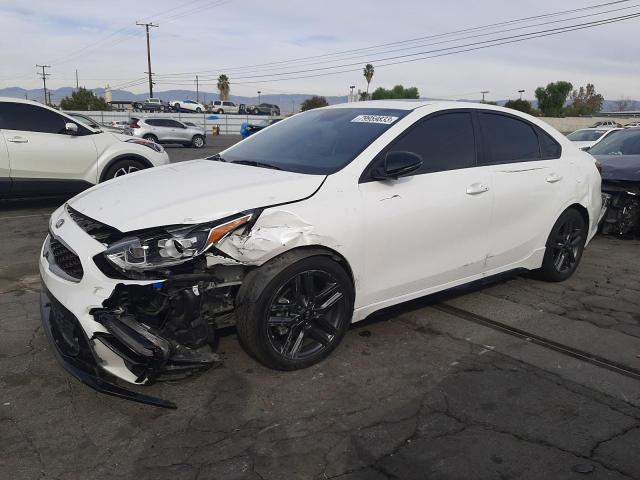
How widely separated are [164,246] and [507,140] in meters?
3.06

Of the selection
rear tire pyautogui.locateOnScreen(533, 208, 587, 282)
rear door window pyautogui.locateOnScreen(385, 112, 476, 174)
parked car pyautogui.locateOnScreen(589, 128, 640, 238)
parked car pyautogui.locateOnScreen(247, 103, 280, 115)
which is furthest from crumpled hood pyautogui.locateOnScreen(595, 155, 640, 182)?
parked car pyautogui.locateOnScreen(247, 103, 280, 115)

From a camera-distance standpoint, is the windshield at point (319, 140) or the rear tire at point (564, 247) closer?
the windshield at point (319, 140)

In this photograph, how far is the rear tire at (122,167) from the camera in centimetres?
889

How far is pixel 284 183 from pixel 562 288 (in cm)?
325

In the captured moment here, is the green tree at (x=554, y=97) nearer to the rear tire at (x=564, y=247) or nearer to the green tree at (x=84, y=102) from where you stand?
the green tree at (x=84, y=102)

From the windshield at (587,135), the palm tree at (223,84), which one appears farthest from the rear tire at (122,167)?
the palm tree at (223,84)

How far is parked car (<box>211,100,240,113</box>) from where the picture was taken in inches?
2717

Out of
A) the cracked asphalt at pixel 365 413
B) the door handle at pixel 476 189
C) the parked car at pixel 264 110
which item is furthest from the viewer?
the parked car at pixel 264 110

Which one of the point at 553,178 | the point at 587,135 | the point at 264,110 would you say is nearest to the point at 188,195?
the point at 553,178

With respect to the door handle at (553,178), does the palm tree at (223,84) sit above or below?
above

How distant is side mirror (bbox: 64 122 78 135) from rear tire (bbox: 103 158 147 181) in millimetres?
745

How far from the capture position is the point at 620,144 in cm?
883

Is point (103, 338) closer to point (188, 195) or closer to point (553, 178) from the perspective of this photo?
point (188, 195)

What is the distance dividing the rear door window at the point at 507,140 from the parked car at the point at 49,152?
251 inches
